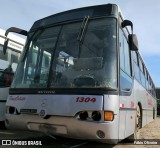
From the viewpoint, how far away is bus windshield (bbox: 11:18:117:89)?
539cm

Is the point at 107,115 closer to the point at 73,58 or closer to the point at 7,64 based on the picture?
the point at 73,58

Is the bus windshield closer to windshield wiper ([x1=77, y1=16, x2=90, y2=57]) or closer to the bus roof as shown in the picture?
windshield wiper ([x1=77, y1=16, x2=90, y2=57])

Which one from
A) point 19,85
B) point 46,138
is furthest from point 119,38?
point 46,138

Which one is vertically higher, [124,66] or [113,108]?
[124,66]

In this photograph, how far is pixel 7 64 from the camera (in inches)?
322

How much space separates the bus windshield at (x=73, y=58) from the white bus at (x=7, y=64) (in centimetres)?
172

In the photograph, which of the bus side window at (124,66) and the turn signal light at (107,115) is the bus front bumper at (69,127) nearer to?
the turn signal light at (107,115)

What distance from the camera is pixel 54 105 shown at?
534cm

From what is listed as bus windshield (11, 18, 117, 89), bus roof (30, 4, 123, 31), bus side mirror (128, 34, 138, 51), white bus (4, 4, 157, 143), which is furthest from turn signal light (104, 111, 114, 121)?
bus roof (30, 4, 123, 31)

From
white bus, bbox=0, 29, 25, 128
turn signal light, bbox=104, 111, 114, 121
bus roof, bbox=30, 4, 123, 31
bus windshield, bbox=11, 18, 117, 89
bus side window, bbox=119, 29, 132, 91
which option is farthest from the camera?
white bus, bbox=0, 29, 25, 128

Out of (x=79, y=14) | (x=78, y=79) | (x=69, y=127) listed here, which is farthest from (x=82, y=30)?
(x=69, y=127)

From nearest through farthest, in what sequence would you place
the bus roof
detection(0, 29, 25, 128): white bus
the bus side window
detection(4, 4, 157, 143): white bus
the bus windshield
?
detection(4, 4, 157, 143): white bus, the bus windshield, the bus side window, the bus roof, detection(0, 29, 25, 128): white bus

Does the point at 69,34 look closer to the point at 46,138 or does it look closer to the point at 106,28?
the point at 106,28

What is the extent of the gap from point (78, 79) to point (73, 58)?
20.0 inches
